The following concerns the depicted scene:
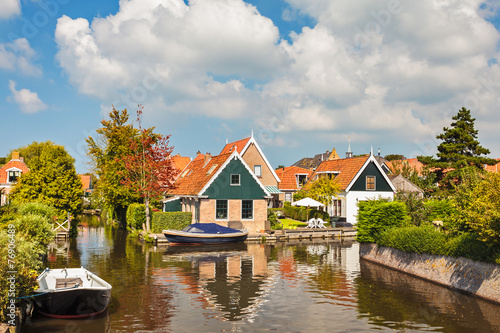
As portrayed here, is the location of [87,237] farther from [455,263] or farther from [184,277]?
[455,263]

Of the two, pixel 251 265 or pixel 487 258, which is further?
pixel 251 265

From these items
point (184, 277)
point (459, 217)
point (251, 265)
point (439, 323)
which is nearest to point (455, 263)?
point (459, 217)

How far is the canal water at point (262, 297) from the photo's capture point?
14516 millimetres

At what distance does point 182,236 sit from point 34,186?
1440cm

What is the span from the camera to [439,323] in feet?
49.1

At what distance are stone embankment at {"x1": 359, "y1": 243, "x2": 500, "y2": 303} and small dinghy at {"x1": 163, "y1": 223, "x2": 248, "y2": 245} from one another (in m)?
13.0

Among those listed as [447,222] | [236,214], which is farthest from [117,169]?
[447,222]

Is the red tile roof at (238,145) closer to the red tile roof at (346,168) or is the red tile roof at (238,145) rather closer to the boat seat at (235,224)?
the red tile roof at (346,168)

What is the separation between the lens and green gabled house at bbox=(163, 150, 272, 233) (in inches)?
1535

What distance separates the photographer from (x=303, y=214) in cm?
5078

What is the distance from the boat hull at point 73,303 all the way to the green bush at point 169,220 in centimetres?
2283

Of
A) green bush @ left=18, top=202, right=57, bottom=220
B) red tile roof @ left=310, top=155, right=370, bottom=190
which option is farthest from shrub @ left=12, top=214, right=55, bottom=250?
red tile roof @ left=310, top=155, right=370, bottom=190

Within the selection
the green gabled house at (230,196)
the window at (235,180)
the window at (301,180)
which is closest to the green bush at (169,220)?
the green gabled house at (230,196)

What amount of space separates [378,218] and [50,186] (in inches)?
1104
